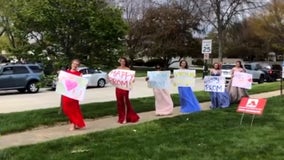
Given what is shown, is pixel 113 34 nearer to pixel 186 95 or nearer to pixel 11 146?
pixel 186 95

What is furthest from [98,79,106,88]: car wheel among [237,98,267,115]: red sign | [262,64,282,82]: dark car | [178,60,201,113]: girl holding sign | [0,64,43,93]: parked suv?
[237,98,267,115]: red sign

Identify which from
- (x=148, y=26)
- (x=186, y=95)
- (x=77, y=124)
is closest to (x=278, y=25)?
(x=148, y=26)

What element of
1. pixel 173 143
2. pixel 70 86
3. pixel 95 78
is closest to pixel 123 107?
pixel 70 86

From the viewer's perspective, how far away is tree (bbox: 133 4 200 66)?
179 ft

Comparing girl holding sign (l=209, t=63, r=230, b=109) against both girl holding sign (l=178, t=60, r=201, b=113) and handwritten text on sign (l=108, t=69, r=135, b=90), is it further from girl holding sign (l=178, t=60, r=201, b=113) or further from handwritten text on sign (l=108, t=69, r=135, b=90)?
handwritten text on sign (l=108, t=69, r=135, b=90)

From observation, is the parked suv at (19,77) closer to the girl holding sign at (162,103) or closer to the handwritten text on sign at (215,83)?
the handwritten text on sign at (215,83)

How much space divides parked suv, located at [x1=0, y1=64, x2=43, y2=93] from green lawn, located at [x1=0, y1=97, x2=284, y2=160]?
54.3 feet

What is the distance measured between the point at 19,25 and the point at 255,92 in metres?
13.1

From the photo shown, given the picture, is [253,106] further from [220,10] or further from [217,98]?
[220,10]

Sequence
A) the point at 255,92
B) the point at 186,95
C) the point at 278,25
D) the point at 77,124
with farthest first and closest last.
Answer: the point at 278,25 → the point at 255,92 → the point at 186,95 → the point at 77,124

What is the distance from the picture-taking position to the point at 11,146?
379 inches

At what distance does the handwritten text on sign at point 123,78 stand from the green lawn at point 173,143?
116cm

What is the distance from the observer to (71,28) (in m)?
13.9

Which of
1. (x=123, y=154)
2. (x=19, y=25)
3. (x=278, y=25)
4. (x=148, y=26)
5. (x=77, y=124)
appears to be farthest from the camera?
(x=278, y=25)
